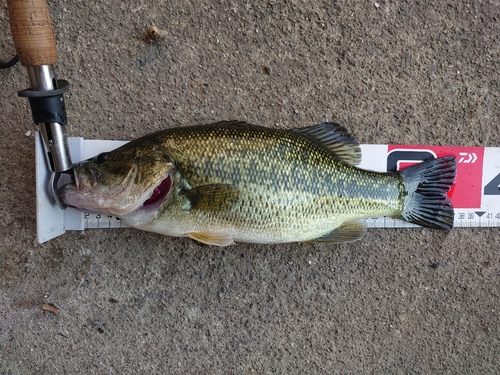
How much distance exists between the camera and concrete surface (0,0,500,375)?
2.09 m

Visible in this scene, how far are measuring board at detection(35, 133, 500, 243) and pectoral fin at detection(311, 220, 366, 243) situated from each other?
0.82 ft

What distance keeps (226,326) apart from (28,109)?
1.63 metres

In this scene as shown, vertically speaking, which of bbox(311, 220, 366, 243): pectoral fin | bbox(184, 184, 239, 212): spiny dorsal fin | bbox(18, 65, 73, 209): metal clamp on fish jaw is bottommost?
Answer: bbox(311, 220, 366, 243): pectoral fin

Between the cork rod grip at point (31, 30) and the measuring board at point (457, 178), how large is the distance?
49 centimetres

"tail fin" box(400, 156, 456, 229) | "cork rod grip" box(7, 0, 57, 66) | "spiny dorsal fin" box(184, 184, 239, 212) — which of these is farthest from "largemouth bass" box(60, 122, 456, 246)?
"cork rod grip" box(7, 0, 57, 66)

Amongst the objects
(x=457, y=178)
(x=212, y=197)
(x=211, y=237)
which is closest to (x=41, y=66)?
(x=212, y=197)

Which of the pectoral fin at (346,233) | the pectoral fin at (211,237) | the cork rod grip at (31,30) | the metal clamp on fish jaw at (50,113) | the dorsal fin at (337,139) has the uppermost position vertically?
the cork rod grip at (31,30)

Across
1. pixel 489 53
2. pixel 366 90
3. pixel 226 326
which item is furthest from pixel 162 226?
pixel 489 53

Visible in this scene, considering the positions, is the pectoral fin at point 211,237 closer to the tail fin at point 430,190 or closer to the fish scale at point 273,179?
the fish scale at point 273,179

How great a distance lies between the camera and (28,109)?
2033 millimetres

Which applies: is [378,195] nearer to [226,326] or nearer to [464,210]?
[464,210]

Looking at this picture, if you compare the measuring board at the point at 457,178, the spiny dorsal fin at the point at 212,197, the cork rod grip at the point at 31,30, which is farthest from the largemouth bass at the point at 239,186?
the cork rod grip at the point at 31,30

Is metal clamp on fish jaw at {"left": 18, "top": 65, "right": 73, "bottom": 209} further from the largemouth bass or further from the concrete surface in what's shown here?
the concrete surface

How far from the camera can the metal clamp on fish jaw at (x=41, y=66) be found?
1.63 m
